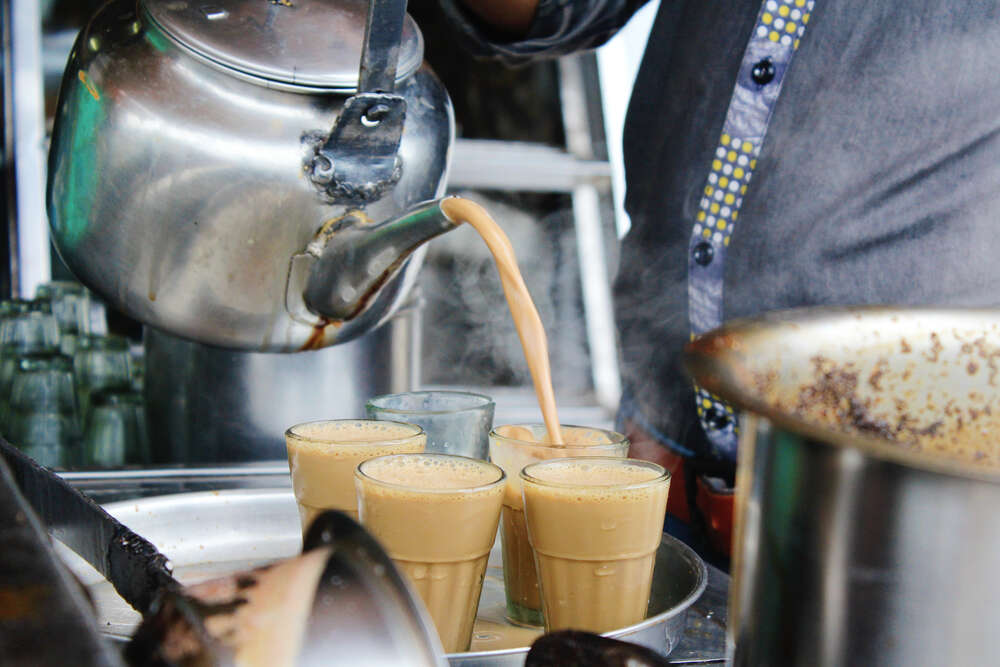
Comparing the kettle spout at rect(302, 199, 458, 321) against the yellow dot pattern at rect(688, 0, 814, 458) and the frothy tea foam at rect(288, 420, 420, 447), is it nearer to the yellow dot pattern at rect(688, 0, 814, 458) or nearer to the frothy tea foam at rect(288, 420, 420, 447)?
the frothy tea foam at rect(288, 420, 420, 447)

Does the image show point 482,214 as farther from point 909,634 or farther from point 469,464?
point 909,634

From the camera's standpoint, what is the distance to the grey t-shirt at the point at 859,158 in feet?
4.78

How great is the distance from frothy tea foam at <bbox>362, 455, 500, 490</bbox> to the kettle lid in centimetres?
Result: 46

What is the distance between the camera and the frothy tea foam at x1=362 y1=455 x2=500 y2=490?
3.37ft

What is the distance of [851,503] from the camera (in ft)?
1.49

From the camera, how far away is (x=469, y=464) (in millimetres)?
1089

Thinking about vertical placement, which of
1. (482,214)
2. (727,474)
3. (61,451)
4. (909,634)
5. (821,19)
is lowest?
(61,451)

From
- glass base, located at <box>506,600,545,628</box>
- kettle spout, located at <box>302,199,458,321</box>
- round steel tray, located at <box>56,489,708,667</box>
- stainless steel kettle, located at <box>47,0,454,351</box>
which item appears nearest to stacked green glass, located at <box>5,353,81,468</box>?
round steel tray, located at <box>56,489,708,667</box>

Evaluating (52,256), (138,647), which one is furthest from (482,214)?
(52,256)

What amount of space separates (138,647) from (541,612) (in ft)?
2.29

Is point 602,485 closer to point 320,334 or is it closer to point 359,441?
point 359,441

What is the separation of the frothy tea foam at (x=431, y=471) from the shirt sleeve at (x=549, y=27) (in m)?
0.98

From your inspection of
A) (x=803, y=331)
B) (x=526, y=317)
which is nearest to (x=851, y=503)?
(x=803, y=331)

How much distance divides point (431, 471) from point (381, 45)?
1.62 feet
